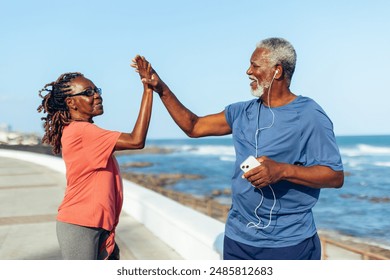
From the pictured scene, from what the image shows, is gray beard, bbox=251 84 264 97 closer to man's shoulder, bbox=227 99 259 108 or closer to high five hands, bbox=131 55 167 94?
man's shoulder, bbox=227 99 259 108

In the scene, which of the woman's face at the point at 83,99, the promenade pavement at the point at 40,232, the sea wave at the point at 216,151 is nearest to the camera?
the woman's face at the point at 83,99

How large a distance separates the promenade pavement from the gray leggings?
7.92 feet

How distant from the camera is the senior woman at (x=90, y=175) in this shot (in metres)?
2.35

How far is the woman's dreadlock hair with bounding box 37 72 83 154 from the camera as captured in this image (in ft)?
8.34

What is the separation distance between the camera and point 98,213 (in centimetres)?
238

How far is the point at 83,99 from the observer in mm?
2494

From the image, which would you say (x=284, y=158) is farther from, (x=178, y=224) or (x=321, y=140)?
(x=178, y=224)

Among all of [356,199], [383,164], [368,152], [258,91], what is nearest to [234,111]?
[258,91]

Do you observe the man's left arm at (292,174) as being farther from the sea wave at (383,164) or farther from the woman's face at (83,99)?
the sea wave at (383,164)

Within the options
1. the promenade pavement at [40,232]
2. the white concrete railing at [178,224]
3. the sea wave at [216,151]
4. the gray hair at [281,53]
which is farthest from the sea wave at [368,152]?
the gray hair at [281,53]

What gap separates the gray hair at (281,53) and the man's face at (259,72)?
28mm

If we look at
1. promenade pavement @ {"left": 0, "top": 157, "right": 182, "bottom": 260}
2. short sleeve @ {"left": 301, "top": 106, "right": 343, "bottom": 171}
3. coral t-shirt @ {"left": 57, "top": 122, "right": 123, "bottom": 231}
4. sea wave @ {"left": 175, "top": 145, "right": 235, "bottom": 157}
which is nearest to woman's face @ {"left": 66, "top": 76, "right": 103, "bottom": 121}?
coral t-shirt @ {"left": 57, "top": 122, "right": 123, "bottom": 231}
